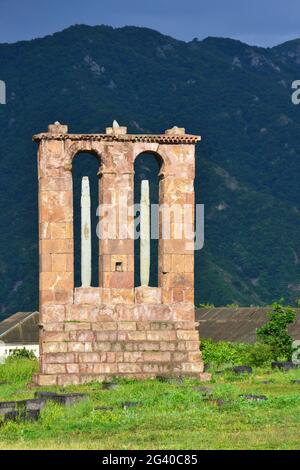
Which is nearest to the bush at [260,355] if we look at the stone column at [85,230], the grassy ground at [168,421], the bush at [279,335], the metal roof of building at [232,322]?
the bush at [279,335]

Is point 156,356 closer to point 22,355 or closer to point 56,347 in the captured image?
point 56,347

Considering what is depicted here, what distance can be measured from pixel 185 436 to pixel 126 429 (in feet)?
5.97

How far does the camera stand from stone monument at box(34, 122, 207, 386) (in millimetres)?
37312

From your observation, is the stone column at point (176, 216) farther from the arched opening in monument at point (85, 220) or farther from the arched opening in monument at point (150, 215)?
the arched opening in monument at point (85, 220)

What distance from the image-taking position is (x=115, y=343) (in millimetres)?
37562

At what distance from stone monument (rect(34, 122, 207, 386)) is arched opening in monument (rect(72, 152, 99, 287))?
0.23 ft

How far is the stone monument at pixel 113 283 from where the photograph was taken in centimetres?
3731

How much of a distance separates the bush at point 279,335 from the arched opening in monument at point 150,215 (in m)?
4.63

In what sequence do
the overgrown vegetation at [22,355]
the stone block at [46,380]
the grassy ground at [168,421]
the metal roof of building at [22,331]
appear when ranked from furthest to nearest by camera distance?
the metal roof of building at [22,331] < the overgrown vegetation at [22,355] < the stone block at [46,380] < the grassy ground at [168,421]

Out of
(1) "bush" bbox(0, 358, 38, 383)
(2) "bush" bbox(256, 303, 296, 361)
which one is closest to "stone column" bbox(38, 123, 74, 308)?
(1) "bush" bbox(0, 358, 38, 383)

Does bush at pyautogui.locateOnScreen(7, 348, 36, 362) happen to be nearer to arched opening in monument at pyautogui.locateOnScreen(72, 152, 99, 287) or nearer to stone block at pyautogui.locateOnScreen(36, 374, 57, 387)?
arched opening in monument at pyautogui.locateOnScreen(72, 152, 99, 287)

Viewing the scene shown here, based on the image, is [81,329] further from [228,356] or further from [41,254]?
[228,356]

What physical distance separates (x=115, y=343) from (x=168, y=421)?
397 inches
